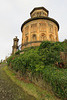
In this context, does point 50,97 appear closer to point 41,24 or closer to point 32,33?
point 32,33

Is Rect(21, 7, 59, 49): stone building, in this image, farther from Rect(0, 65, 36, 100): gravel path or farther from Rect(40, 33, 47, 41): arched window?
Rect(0, 65, 36, 100): gravel path

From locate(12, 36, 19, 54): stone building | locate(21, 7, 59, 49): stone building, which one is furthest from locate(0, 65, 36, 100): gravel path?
locate(12, 36, 19, 54): stone building

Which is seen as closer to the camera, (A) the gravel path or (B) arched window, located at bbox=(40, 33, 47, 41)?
(A) the gravel path

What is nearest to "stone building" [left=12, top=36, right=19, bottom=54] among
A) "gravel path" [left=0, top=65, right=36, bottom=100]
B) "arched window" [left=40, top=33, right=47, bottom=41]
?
"arched window" [left=40, top=33, right=47, bottom=41]

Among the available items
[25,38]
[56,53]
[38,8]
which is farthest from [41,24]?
[56,53]

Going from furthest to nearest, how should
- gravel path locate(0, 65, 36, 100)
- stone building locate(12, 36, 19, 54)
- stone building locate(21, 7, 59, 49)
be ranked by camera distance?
stone building locate(12, 36, 19, 54)
stone building locate(21, 7, 59, 49)
gravel path locate(0, 65, 36, 100)

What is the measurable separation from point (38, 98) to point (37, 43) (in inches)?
503

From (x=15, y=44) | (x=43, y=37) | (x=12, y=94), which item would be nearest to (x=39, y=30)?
(x=43, y=37)

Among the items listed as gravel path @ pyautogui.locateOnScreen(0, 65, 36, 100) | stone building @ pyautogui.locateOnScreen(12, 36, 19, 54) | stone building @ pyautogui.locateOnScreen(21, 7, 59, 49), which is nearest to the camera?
gravel path @ pyautogui.locateOnScreen(0, 65, 36, 100)

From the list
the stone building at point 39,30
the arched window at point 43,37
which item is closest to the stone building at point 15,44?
the stone building at point 39,30

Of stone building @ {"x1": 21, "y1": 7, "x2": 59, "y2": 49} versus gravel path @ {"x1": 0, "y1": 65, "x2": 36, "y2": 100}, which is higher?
stone building @ {"x1": 21, "y1": 7, "x2": 59, "y2": 49}

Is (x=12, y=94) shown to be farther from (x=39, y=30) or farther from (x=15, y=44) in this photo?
(x=15, y=44)

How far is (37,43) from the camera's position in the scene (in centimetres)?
1678

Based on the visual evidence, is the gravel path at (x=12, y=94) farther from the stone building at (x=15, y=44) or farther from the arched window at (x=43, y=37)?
the stone building at (x=15, y=44)
